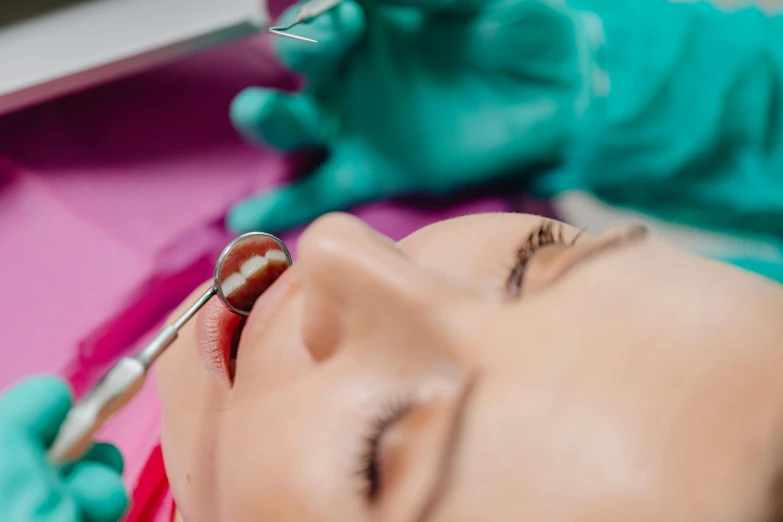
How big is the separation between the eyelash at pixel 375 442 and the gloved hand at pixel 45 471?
164 mm

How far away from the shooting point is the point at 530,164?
85 cm

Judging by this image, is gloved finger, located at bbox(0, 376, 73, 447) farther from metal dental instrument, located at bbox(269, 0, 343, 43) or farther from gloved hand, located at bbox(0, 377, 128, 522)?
metal dental instrument, located at bbox(269, 0, 343, 43)

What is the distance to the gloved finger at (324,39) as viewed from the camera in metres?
0.76

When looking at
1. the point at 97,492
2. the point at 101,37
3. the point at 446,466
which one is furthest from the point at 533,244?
the point at 101,37

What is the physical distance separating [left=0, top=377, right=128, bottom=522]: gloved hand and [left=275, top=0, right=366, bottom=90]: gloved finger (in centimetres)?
50

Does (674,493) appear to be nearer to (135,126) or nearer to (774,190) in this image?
(774,190)

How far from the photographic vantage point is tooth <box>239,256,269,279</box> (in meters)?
0.50

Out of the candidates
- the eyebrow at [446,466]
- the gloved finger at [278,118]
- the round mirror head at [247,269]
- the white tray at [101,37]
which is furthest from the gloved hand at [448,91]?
the eyebrow at [446,466]

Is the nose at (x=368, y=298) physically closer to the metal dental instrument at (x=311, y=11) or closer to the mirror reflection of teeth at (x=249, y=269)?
the mirror reflection of teeth at (x=249, y=269)

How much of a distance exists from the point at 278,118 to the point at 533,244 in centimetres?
48

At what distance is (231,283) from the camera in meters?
0.48

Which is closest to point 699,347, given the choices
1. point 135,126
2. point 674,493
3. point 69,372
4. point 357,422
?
point 674,493

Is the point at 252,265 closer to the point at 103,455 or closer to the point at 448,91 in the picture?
the point at 103,455

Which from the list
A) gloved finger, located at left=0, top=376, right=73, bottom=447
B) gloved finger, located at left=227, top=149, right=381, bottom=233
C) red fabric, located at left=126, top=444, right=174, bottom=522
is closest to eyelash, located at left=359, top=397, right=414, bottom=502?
gloved finger, located at left=0, top=376, right=73, bottom=447
